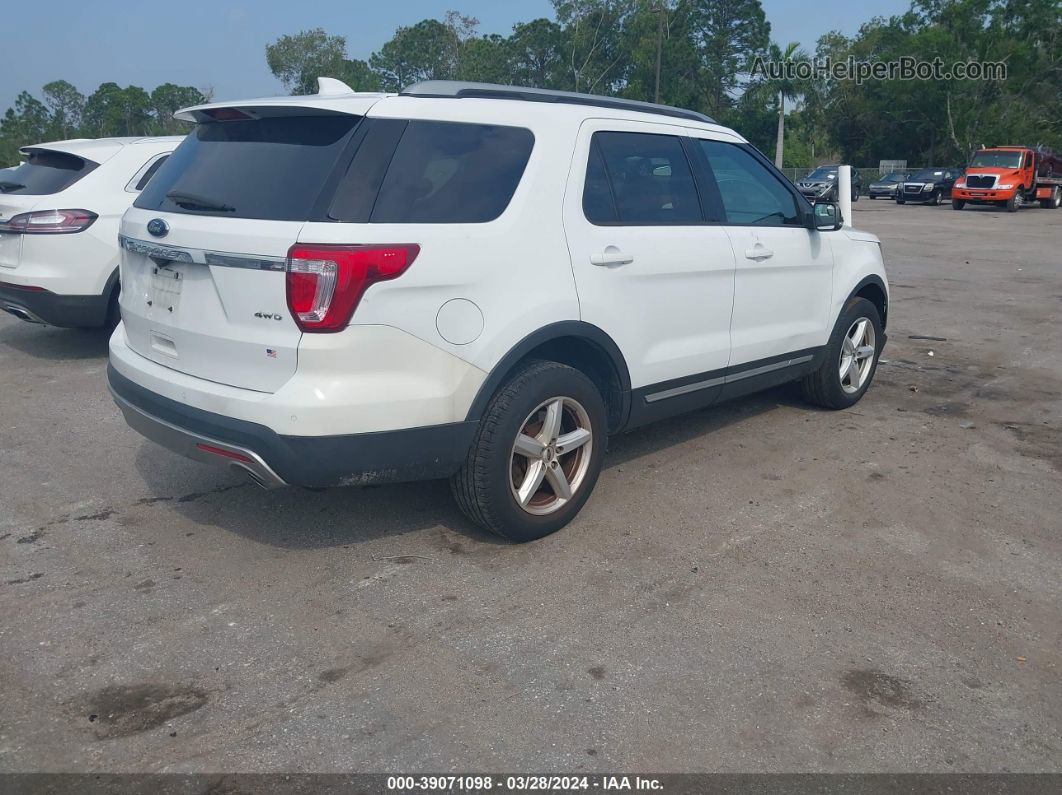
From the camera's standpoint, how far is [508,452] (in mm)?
3924

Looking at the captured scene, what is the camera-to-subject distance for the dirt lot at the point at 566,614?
2.88 metres

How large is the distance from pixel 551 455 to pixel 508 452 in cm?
32

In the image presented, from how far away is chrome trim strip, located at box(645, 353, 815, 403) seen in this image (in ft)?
15.6

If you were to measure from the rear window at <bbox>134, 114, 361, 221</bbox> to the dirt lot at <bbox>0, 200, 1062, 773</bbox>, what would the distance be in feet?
4.94

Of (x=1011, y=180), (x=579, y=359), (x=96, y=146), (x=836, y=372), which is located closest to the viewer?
(x=579, y=359)

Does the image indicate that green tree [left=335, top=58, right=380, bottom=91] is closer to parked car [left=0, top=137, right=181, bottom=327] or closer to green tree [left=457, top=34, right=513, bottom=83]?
green tree [left=457, top=34, right=513, bottom=83]

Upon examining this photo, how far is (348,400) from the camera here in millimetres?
3457

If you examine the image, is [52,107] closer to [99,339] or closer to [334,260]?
[99,339]

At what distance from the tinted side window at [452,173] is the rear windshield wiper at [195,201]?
0.69 meters

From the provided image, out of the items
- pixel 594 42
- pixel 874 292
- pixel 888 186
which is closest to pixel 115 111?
pixel 594 42

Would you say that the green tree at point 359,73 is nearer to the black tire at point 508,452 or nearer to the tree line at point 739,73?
the tree line at point 739,73

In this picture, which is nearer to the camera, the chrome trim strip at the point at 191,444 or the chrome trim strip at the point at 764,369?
the chrome trim strip at the point at 191,444

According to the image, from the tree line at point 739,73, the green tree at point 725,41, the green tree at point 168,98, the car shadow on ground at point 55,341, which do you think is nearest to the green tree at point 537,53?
the tree line at point 739,73

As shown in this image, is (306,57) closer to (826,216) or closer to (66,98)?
(66,98)
